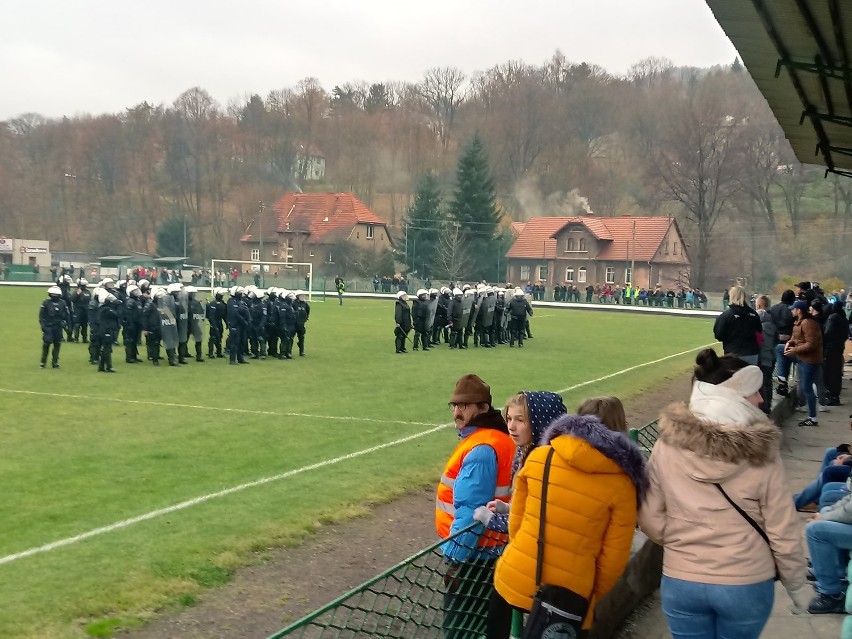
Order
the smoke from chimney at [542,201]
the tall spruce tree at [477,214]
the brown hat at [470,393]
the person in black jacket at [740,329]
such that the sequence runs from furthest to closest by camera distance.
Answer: the smoke from chimney at [542,201] < the tall spruce tree at [477,214] < the person in black jacket at [740,329] < the brown hat at [470,393]

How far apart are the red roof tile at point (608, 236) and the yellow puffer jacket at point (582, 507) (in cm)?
7485

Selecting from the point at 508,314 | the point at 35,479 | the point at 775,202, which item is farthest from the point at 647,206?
the point at 35,479

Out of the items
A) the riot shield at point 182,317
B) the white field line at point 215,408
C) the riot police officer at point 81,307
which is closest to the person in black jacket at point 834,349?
the white field line at point 215,408

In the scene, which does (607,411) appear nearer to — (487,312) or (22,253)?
(487,312)

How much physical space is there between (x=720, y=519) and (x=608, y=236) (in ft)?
256

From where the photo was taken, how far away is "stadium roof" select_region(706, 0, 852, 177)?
17.5 ft

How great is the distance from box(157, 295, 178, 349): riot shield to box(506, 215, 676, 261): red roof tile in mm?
59570

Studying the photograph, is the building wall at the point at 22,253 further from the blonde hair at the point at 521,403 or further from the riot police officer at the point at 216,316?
the blonde hair at the point at 521,403

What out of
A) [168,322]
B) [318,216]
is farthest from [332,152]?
[168,322]

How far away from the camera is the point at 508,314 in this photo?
29562 mm

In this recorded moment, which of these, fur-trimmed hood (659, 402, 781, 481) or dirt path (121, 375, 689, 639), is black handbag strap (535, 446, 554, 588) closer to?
fur-trimmed hood (659, 402, 781, 481)

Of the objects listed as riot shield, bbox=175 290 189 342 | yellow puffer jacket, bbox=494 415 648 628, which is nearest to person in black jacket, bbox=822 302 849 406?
yellow puffer jacket, bbox=494 415 648 628

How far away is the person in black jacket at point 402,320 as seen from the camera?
1009 inches

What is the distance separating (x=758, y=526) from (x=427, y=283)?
226 feet
